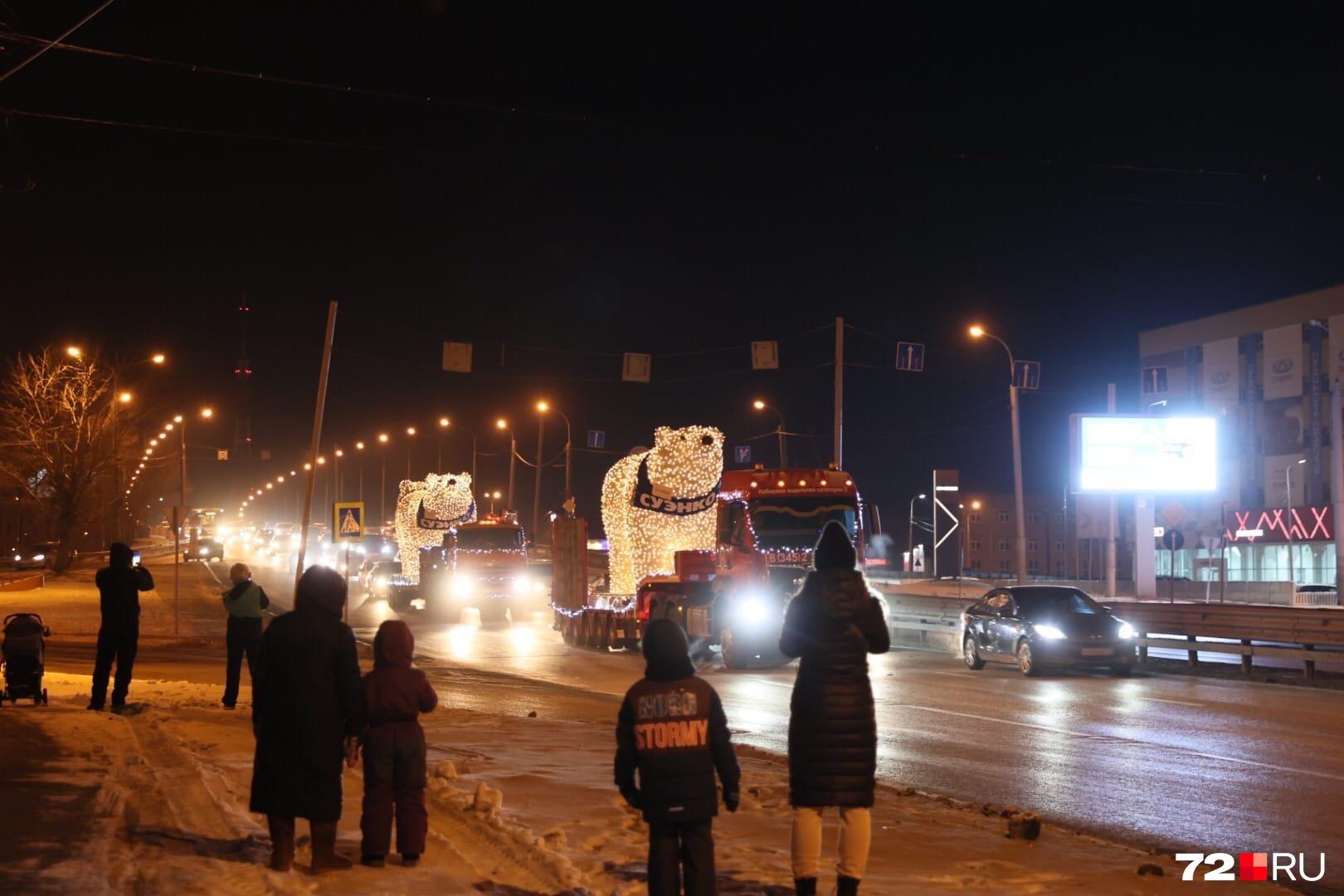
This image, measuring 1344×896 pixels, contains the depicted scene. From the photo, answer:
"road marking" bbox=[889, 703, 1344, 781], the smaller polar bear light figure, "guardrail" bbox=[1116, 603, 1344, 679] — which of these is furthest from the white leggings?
the smaller polar bear light figure

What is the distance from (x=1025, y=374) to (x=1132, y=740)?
84.6 feet

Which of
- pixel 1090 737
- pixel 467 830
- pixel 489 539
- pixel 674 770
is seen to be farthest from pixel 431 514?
pixel 674 770

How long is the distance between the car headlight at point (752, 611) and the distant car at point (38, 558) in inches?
2126

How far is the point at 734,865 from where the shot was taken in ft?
27.0

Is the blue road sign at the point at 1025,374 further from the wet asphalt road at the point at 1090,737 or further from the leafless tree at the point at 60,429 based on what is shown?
the leafless tree at the point at 60,429

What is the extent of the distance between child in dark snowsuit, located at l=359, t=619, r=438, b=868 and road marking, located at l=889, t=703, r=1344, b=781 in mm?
8346

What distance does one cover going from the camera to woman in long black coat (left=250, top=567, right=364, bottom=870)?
7.48 meters

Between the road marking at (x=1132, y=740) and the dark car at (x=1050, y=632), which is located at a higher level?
the dark car at (x=1050, y=632)

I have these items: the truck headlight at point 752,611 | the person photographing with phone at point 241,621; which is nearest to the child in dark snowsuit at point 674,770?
the person photographing with phone at point 241,621

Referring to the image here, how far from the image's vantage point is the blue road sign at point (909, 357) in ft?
128

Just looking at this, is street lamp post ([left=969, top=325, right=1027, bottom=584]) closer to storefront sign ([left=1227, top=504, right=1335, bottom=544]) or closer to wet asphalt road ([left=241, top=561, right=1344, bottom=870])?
wet asphalt road ([left=241, top=561, right=1344, bottom=870])

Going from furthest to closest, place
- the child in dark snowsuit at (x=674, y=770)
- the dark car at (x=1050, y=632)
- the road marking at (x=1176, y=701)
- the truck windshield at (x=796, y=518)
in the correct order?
the truck windshield at (x=796, y=518), the dark car at (x=1050, y=632), the road marking at (x=1176, y=701), the child in dark snowsuit at (x=674, y=770)

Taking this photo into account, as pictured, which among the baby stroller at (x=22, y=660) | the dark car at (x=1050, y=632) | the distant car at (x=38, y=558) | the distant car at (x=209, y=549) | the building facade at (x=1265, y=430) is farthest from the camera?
the distant car at (x=209, y=549)

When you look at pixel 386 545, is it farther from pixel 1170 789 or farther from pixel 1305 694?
pixel 1170 789
